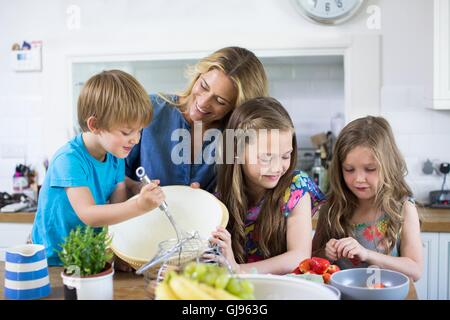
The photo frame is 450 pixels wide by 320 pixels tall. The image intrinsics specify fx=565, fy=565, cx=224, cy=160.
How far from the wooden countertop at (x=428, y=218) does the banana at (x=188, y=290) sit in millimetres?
1886

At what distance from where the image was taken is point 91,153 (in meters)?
1.56

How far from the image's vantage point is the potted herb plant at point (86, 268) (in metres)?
1.07

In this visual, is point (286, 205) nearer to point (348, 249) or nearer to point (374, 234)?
point (348, 249)

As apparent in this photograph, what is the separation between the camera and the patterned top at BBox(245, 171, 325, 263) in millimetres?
1572

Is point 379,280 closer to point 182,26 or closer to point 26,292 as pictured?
point 26,292

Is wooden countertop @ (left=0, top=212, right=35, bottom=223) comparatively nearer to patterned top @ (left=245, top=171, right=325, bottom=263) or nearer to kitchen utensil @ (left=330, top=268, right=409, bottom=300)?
patterned top @ (left=245, top=171, right=325, bottom=263)

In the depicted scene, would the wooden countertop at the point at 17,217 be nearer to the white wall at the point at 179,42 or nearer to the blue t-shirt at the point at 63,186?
the white wall at the point at 179,42

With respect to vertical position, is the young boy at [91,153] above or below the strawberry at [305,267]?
above

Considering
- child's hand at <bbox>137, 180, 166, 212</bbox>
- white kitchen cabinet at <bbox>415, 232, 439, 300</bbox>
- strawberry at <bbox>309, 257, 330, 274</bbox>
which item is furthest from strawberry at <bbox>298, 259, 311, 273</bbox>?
white kitchen cabinet at <bbox>415, 232, 439, 300</bbox>

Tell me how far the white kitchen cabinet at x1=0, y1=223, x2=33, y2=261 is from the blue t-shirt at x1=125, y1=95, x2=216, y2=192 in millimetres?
A: 1362

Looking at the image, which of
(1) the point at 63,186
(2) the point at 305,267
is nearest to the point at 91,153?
(1) the point at 63,186

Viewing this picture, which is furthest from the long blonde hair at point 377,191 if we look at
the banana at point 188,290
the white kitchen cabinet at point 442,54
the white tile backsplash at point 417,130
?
the white tile backsplash at point 417,130

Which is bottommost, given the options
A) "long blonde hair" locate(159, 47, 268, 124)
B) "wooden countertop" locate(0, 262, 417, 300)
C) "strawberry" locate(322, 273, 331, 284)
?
"wooden countertop" locate(0, 262, 417, 300)

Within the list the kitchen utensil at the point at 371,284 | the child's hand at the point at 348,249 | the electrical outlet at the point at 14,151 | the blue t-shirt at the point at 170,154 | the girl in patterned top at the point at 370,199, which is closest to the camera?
the kitchen utensil at the point at 371,284
